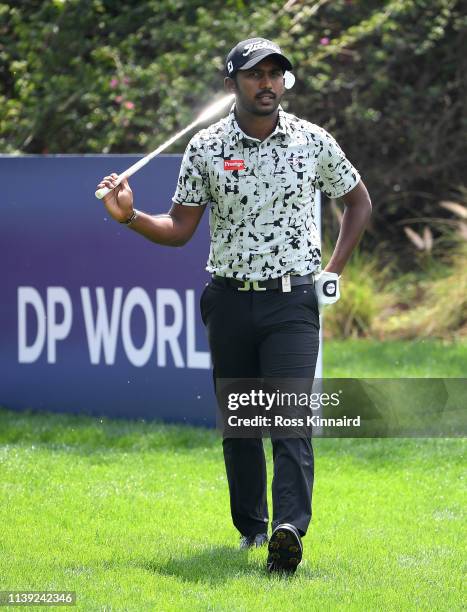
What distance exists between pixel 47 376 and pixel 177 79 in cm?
382

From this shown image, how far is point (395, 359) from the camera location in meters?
10.3

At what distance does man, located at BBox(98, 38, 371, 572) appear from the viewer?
5094mm

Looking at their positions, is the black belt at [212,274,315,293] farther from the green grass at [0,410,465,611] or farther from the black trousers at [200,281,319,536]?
the green grass at [0,410,465,611]

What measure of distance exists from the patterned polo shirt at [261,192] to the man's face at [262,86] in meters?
0.13

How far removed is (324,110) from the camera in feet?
45.5

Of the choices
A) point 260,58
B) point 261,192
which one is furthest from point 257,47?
point 261,192

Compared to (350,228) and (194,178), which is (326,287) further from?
(194,178)

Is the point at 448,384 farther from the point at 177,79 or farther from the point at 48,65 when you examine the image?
the point at 48,65

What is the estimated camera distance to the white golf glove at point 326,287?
5281 mm

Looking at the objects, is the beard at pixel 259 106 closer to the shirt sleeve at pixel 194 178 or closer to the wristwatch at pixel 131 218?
the shirt sleeve at pixel 194 178

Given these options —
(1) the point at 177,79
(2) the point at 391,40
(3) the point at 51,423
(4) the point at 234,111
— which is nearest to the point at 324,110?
(2) the point at 391,40

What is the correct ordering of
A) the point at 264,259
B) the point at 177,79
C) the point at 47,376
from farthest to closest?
the point at 177,79 < the point at 47,376 < the point at 264,259

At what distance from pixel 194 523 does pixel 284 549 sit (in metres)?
1.18

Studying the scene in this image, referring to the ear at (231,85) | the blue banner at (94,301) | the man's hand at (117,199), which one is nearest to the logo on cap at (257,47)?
the ear at (231,85)
